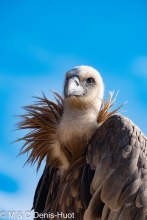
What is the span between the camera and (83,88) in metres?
6.54

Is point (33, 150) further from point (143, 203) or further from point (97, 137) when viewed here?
point (143, 203)

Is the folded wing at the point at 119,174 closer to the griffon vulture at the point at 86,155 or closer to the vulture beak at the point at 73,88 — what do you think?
the griffon vulture at the point at 86,155

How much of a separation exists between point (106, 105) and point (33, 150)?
0.93 m

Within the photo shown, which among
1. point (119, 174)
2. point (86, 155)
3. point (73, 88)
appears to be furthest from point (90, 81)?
point (119, 174)

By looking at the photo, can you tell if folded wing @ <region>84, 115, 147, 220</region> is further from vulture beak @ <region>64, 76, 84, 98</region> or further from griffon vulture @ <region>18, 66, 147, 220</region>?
vulture beak @ <region>64, 76, 84, 98</region>

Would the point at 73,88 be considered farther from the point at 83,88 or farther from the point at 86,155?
the point at 86,155

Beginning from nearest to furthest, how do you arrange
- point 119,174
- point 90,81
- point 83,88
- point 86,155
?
1. point 119,174
2. point 86,155
3. point 83,88
4. point 90,81

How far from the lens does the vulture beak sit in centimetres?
616

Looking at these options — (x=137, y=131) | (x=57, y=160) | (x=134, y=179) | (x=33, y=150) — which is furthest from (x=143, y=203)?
(x=33, y=150)

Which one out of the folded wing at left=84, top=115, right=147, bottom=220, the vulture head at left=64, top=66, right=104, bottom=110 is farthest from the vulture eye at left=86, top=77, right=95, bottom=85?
the folded wing at left=84, top=115, right=147, bottom=220

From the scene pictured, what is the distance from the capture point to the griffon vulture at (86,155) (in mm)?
5672

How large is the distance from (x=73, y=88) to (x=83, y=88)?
26cm

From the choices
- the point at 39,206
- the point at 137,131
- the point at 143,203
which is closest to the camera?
the point at 143,203

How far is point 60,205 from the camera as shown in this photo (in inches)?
241
